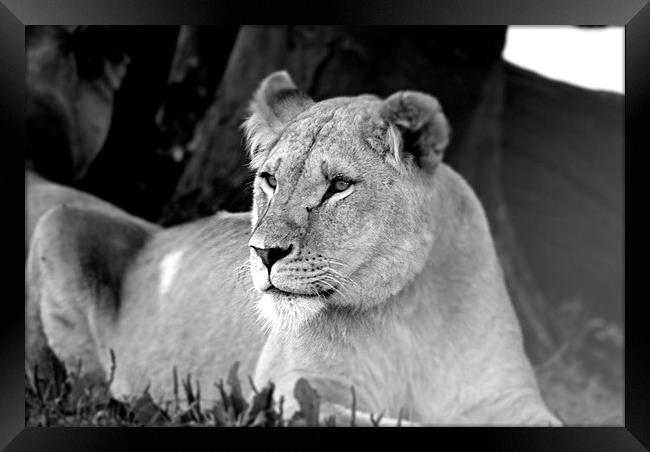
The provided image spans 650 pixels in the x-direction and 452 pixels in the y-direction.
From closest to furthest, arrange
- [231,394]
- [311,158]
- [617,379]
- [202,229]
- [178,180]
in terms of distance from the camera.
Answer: [311,158] → [231,394] → [202,229] → [178,180] → [617,379]

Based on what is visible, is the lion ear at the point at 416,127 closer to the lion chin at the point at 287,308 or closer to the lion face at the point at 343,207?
the lion face at the point at 343,207

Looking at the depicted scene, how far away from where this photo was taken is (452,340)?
3.74 metres

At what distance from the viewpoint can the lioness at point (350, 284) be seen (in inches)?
130

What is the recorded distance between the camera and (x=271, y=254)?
3199 millimetres

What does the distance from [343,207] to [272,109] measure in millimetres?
625

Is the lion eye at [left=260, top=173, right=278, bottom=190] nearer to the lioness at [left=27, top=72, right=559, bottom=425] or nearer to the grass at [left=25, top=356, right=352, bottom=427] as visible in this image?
the lioness at [left=27, top=72, right=559, bottom=425]

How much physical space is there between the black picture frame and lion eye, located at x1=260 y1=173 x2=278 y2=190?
54 cm
